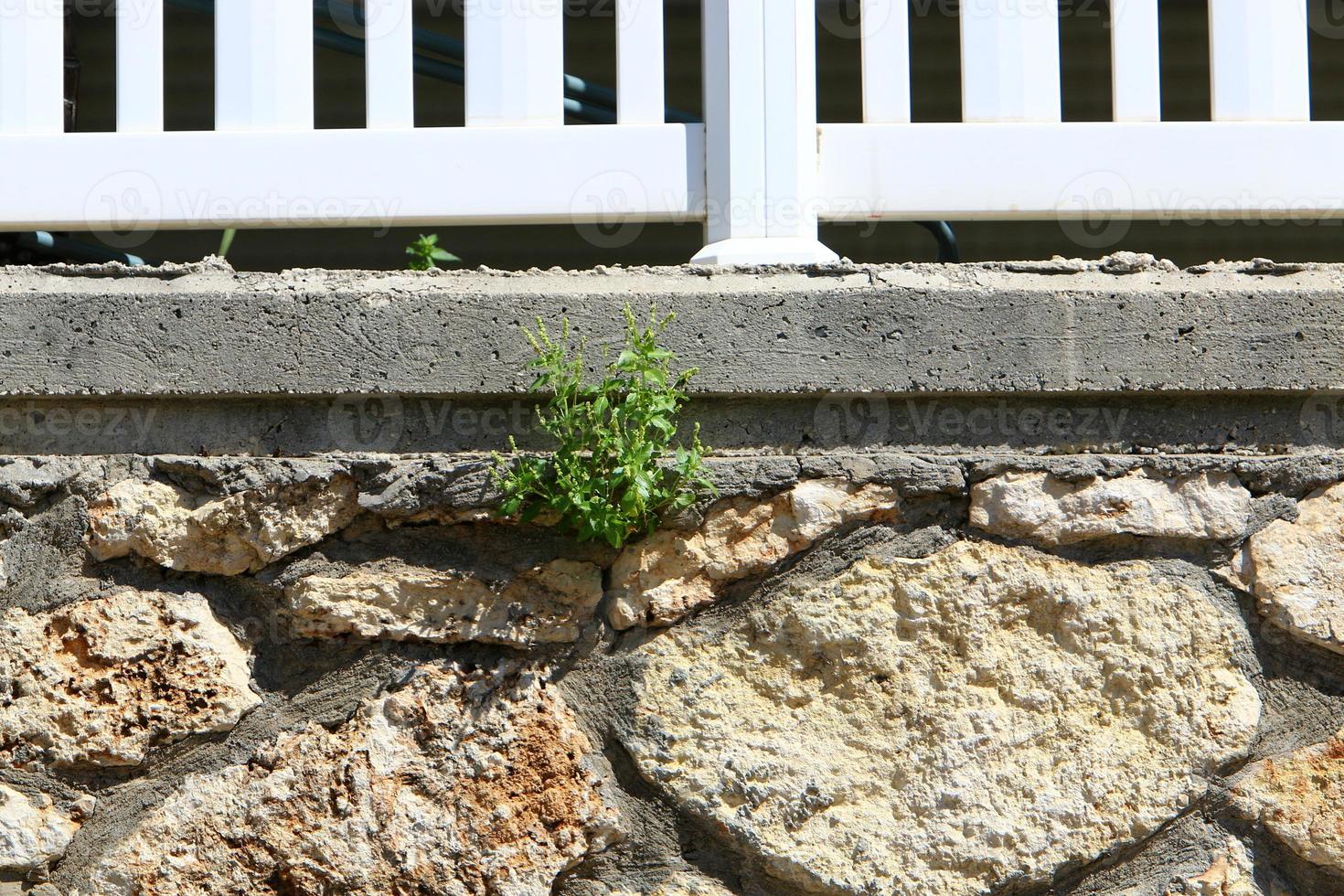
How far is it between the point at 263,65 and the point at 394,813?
3.73ft

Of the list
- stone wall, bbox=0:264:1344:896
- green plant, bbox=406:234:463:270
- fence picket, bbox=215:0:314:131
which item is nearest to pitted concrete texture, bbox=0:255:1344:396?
stone wall, bbox=0:264:1344:896

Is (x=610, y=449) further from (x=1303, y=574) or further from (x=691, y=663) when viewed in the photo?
(x=1303, y=574)

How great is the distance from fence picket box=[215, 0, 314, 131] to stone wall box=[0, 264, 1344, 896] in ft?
1.10

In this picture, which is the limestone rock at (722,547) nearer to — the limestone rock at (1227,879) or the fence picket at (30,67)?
the limestone rock at (1227,879)

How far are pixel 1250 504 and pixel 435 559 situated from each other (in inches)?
47.7

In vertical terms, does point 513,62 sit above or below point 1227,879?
above

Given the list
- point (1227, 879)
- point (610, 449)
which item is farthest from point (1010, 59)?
point (1227, 879)

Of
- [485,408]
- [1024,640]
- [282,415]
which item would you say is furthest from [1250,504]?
[282,415]

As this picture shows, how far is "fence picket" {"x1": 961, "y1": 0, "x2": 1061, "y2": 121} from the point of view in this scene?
5.32 feet

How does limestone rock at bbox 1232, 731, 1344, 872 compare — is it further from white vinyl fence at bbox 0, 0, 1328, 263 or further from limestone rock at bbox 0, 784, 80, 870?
limestone rock at bbox 0, 784, 80, 870

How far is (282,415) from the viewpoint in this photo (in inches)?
61.5

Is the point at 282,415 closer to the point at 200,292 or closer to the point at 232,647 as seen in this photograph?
the point at 200,292

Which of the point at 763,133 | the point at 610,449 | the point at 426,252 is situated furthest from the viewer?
the point at 426,252

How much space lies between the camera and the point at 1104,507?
1.56m
